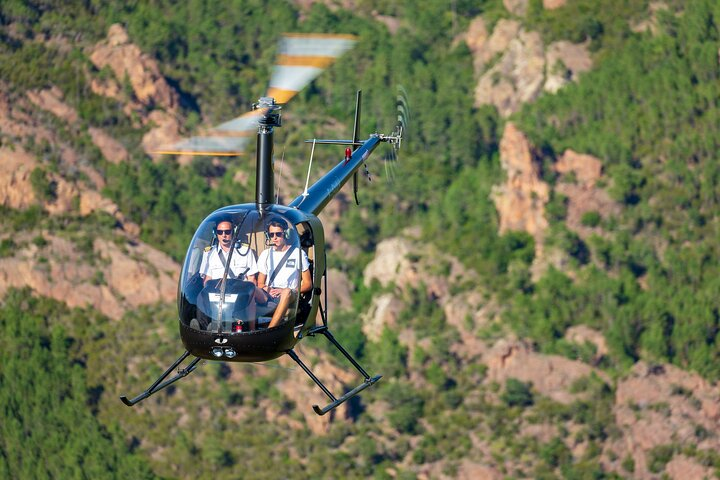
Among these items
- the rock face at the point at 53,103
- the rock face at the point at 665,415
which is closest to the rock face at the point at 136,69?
the rock face at the point at 53,103

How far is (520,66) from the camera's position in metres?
119

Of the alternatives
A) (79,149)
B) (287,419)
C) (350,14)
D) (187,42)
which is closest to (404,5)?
(350,14)

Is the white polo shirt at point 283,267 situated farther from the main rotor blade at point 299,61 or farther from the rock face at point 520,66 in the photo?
the rock face at point 520,66

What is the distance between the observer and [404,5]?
128 metres

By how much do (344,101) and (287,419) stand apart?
24700 mm

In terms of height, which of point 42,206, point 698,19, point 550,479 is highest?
point 698,19

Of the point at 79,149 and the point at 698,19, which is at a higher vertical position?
the point at 698,19

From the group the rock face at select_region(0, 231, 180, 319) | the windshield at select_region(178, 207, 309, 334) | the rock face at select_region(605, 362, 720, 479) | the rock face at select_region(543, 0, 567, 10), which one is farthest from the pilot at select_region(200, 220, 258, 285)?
the rock face at select_region(543, 0, 567, 10)

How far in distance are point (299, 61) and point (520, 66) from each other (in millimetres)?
84901

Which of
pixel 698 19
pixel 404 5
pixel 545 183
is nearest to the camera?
pixel 545 183

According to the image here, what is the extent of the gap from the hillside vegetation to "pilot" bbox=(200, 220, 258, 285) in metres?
67.8

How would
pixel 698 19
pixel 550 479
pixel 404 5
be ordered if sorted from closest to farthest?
pixel 550 479 < pixel 698 19 < pixel 404 5

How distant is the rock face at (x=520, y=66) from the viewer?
11819cm

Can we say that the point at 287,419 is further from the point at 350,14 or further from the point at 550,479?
the point at 350,14
